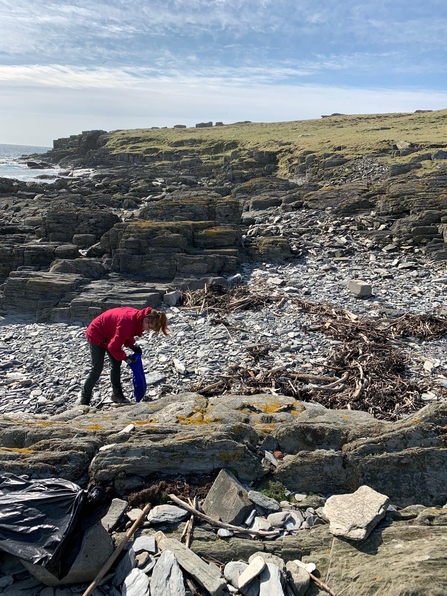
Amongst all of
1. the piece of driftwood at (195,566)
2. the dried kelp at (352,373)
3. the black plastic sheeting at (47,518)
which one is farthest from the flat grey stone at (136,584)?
the dried kelp at (352,373)

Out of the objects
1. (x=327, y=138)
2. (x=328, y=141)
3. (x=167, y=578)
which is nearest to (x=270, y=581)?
(x=167, y=578)

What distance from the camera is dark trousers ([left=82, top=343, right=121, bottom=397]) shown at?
8.23 m

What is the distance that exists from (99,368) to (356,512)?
18.2ft

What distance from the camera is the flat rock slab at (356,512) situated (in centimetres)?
411

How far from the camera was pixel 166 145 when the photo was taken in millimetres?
82750

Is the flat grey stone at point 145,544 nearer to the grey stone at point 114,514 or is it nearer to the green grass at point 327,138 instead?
the grey stone at point 114,514

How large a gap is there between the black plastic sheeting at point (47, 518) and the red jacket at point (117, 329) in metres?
3.77

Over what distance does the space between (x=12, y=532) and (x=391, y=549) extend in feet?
10.8

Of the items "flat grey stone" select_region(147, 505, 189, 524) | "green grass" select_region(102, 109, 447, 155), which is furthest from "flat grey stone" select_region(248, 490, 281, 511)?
"green grass" select_region(102, 109, 447, 155)

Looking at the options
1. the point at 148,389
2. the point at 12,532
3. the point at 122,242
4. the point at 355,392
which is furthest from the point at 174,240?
the point at 12,532

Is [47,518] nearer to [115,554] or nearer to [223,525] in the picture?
[115,554]

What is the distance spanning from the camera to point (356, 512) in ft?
14.3

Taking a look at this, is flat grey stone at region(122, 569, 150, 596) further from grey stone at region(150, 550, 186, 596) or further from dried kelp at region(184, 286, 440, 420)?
dried kelp at region(184, 286, 440, 420)

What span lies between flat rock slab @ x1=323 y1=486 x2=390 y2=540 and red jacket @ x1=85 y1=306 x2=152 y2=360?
434 centimetres
